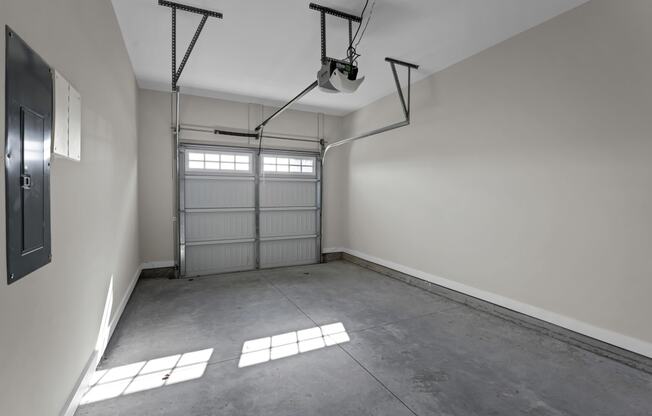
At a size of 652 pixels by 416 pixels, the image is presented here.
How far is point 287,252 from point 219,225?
55.7 inches

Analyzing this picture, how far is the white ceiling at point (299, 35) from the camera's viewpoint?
9.31ft

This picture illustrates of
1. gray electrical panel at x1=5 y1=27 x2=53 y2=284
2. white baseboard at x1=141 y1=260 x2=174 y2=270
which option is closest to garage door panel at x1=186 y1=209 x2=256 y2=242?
white baseboard at x1=141 y1=260 x2=174 y2=270

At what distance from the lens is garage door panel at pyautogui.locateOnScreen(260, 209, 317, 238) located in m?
5.92

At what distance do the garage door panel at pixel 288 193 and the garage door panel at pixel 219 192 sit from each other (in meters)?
0.25

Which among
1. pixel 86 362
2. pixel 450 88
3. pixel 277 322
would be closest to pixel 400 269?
pixel 277 322

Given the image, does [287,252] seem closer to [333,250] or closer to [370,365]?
[333,250]

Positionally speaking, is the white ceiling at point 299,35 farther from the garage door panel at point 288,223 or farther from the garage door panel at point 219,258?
the garage door panel at point 219,258

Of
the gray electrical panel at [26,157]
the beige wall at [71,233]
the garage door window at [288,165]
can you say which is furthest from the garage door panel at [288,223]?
the gray electrical panel at [26,157]

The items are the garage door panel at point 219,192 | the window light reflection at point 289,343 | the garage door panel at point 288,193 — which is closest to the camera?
the window light reflection at point 289,343

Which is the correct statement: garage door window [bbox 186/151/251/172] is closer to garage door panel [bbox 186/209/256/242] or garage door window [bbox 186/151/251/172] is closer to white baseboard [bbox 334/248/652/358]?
garage door panel [bbox 186/209/256/242]

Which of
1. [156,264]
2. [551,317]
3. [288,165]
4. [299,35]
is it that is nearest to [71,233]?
[299,35]

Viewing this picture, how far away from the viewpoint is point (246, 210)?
5.75 meters

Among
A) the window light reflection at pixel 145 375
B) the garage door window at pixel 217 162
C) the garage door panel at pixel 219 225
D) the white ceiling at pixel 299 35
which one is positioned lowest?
the window light reflection at pixel 145 375

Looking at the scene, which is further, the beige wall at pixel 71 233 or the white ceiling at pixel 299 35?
the white ceiling at pixel 299 35
